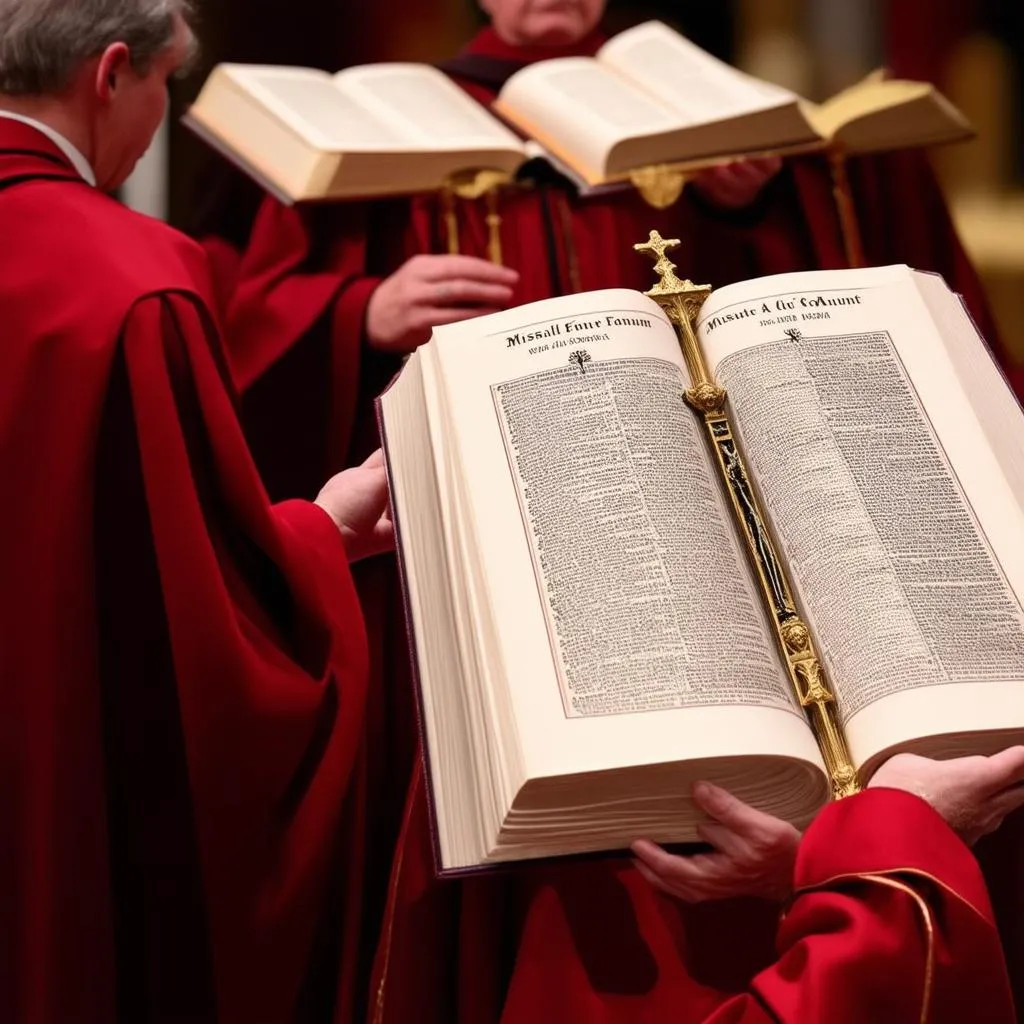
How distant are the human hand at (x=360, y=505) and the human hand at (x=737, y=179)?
794 mm

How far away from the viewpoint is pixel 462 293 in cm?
168

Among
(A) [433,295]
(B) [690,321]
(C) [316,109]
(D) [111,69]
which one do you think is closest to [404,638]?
(A) [433,295]

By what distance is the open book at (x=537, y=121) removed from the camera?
1.74 m

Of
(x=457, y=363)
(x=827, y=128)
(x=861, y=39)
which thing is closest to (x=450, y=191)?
(x=827, y=128)

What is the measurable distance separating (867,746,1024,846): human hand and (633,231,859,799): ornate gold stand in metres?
0.03

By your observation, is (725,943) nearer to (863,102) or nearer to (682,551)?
(682,551)

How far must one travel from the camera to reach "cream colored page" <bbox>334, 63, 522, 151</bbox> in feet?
5.94

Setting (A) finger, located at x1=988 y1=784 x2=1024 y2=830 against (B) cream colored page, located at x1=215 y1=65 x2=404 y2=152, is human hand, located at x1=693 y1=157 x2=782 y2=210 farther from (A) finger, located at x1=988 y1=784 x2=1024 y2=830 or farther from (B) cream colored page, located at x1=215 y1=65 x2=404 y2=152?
(A) finger, located at x1=988 y1=784 x2=1024 y2=830

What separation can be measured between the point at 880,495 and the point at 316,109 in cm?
115

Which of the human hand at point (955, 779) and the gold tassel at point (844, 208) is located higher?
the gold tassel at point (844, 208)

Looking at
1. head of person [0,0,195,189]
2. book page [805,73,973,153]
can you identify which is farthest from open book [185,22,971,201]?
head of person [0,0,195,189]

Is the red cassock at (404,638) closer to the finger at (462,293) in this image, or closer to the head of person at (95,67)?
the finger at (462,293)

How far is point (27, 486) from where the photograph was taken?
3.40 feet

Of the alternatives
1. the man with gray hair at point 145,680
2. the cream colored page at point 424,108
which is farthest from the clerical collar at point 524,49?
the man with gray hair at point 145,680
